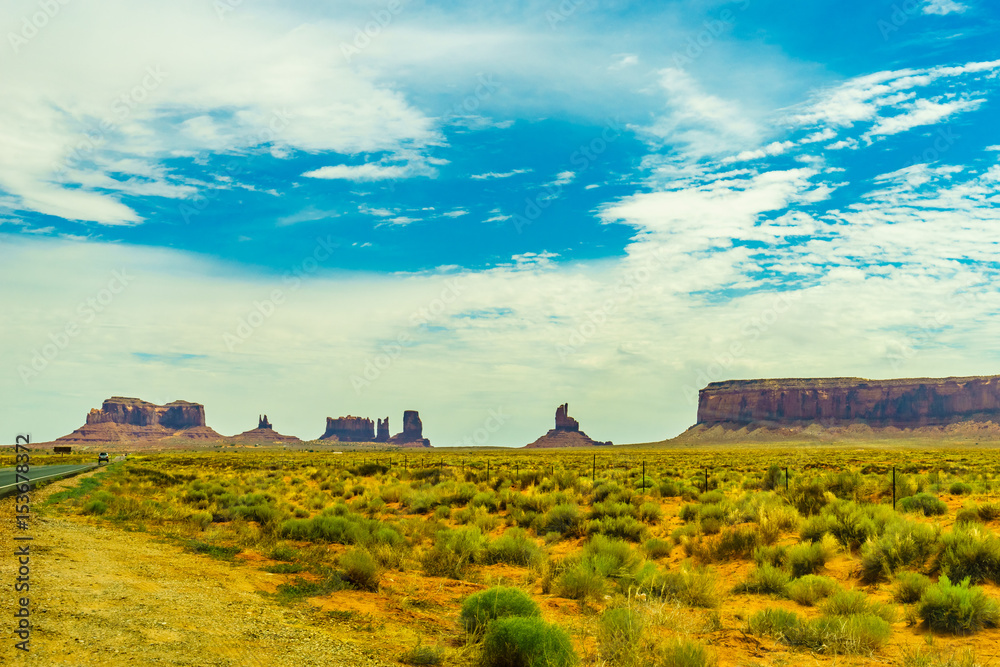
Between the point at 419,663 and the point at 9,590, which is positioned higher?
the point at 9,590

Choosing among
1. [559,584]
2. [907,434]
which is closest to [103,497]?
[559,584]

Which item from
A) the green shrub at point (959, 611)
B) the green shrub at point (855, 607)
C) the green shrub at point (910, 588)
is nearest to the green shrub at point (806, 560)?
the green shrub at point (910, 588)

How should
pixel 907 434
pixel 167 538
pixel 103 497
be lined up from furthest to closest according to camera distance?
1. pixel 907 434
2. pixel 103 497
3. pixel 167 538

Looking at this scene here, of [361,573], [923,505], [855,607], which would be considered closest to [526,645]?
[361,573]

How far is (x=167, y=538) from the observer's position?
1587 cm

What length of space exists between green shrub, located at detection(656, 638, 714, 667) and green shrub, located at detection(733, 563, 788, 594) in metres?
4.71

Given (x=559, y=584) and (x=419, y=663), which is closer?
(x=419, y=663)

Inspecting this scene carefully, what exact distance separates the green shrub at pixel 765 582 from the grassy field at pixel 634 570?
27mm

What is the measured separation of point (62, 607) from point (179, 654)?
8.07ft

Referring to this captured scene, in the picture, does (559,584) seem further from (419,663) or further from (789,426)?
(789,426)

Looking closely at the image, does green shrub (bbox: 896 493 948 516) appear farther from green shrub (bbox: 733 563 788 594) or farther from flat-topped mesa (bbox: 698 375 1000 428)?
flat-topped mesa (bbox: 698 375 1000 428)

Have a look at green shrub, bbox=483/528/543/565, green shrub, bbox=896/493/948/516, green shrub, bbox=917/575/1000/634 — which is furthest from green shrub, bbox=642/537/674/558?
green shrub, bbox=896/493/948/516

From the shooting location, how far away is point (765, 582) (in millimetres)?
11227

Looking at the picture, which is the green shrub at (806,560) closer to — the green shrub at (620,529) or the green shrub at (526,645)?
the green shrub at (620,529)
